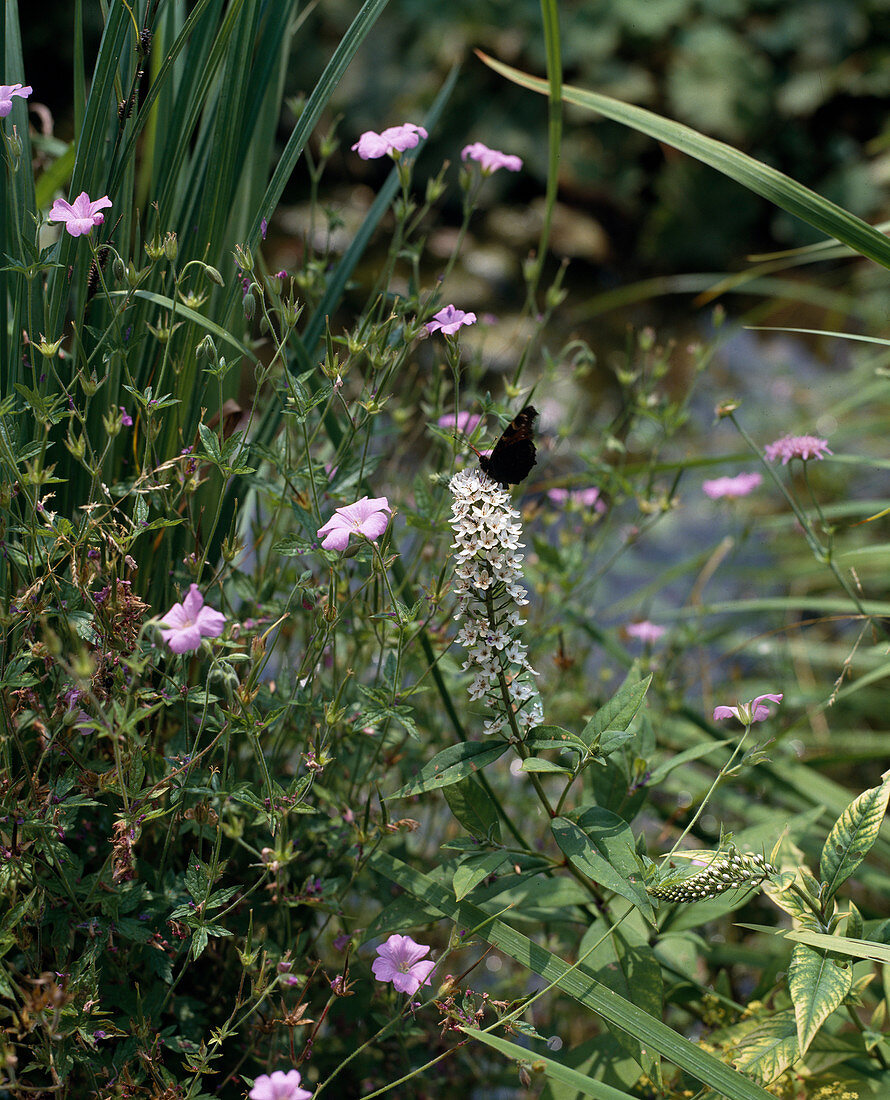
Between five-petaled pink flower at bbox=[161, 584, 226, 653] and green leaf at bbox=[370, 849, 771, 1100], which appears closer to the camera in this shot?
five-petaled pink flower at bbox=[161, 584, 226, 653]

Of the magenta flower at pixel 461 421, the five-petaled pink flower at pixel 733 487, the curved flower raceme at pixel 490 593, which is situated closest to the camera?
the curved flower raceme at pixel 490 593

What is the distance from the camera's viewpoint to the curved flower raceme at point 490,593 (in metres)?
1.01

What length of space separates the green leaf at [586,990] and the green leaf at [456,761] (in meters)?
0.17

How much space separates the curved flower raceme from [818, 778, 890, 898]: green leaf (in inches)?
16.0

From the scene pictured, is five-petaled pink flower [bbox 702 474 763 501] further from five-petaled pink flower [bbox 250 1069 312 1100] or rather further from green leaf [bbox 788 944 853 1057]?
five-petaled pink flower [bbox 250 1069 312 1100]

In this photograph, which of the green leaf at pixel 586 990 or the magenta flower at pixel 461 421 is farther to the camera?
the magenta flower at pixel 461 421

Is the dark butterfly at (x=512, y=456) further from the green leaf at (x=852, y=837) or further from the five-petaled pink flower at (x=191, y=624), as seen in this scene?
the green leaf at (x=852, y=837)

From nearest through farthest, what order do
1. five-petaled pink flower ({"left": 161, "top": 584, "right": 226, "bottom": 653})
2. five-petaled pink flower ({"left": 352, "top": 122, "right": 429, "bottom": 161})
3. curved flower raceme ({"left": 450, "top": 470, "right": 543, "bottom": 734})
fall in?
five-petaled pink flower ({"left": 161, "top": 584, "right": 226, "bottom": 653}), curved flower raceme ({"left": 450, "top": 470, "right": 543, "bottom": 734}), five-petaled pink flower ({"left": 352, "top": 122, "right": 429, "bottom": 161})

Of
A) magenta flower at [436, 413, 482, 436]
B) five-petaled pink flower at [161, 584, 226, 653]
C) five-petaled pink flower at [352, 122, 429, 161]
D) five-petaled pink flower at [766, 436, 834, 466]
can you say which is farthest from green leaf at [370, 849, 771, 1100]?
five-petaled pink flower at [352, 122, 429, 161]

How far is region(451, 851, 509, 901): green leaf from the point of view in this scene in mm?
1057

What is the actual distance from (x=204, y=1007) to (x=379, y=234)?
5.07 meters

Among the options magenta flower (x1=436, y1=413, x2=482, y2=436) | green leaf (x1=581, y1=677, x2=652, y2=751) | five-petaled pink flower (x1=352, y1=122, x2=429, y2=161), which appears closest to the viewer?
green leaf (x1=581, y1=677, x2=652, y2=751)

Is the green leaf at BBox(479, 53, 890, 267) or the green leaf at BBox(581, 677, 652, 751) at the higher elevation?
the green leaf at BBox(479, 53, 890, 267)

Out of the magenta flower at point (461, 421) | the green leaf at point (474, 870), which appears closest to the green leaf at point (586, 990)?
the green leaf at point (474, 870)
